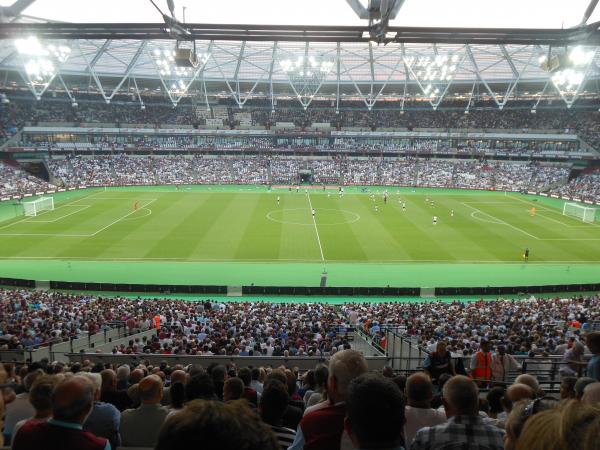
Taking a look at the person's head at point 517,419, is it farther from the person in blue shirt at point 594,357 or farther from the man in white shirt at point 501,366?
the man in white shirt at point 501,366

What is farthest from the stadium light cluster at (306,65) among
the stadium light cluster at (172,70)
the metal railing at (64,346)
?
the metal railing at (64,346)

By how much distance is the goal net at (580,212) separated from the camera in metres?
52.0

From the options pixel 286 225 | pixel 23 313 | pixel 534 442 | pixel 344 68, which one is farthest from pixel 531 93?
pixel 534 442

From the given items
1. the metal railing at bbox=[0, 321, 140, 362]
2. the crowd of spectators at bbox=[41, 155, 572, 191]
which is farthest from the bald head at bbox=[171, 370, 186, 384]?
the crowd of spectators at bbox=[41, 155, 572, 191]

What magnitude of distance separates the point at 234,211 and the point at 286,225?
10028 millimetres

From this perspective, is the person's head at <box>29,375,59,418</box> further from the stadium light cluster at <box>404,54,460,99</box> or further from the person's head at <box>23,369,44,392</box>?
the stadium light cluster at <box>404,54,460,99</box>

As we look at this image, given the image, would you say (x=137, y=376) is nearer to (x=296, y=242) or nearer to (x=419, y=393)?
(x=419, y=393)

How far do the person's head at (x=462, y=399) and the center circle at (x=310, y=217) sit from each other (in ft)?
148

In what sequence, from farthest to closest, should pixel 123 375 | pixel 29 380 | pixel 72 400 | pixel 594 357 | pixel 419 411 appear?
pixel 123 375 → pixel 594 357 → pixel 29 380 → pixel 419 411 → pixel 72 400

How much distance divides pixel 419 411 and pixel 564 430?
308 cm

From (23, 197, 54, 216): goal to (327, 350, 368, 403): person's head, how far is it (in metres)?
57.2

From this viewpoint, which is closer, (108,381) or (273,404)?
(273,404)

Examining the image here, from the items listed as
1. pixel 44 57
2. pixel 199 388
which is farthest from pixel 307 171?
pixel 199 388

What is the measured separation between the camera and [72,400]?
3.33 metres
